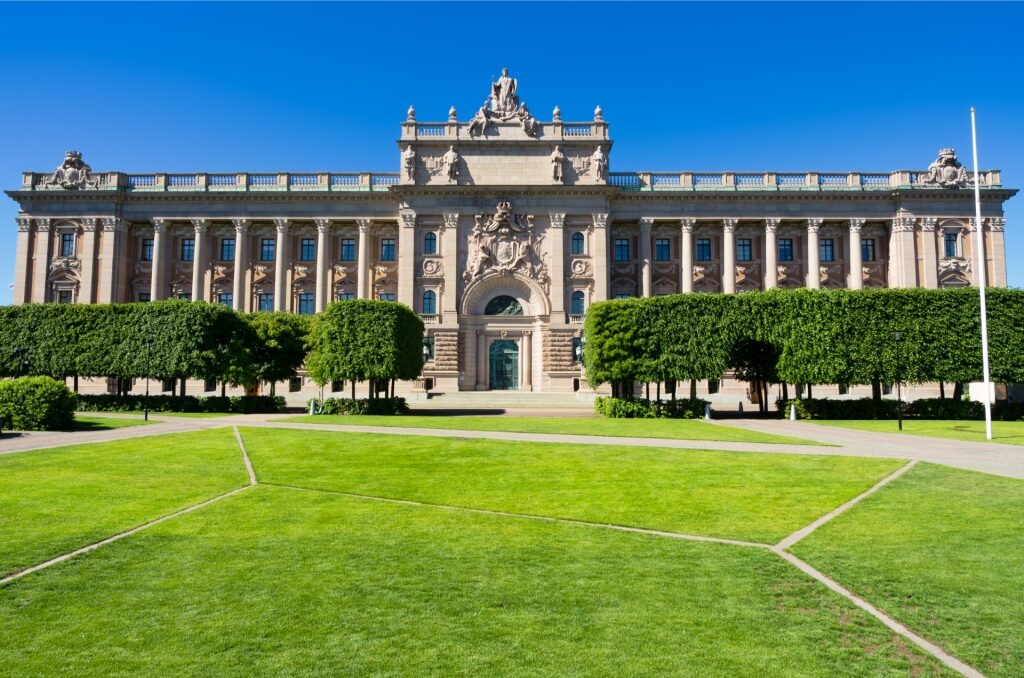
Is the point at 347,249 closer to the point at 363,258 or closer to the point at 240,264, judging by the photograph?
the point at 363,258

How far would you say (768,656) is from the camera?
5781 mm

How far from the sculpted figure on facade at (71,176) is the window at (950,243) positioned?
92.1 metres

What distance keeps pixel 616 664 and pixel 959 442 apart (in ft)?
83.1

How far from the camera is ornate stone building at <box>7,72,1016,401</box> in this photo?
62.6 m

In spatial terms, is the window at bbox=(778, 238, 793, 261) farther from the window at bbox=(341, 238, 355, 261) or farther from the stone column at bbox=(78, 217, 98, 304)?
the stone column at bbox=(78, 217, 98, 304)

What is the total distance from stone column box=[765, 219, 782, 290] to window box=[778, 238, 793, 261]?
2.41 m

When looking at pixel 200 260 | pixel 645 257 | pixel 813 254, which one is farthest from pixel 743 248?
pixel 200 260

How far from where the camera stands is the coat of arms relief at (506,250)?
62.7 metres

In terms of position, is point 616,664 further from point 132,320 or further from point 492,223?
point 492,223

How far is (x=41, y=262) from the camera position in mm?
64062

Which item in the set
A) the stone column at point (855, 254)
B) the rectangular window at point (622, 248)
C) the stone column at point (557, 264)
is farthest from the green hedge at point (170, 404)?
the stone column at point (855, 254)

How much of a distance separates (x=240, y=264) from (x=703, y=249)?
5137cm

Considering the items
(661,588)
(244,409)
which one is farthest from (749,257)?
(661,588)

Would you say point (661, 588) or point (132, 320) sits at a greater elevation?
point (132, 320)
